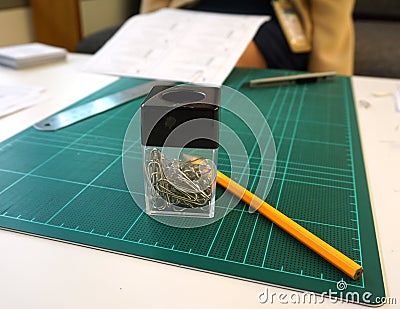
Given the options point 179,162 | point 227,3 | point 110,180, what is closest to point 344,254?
point 179,162

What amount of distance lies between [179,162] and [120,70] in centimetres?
65

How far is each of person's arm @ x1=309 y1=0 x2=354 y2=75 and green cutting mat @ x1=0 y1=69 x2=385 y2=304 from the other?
55 centimetres

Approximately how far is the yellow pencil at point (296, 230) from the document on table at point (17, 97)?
47 centimetres

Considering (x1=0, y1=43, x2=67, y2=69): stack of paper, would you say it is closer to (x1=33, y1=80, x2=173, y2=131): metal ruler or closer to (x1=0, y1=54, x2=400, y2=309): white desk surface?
(x1=33, y1=80, x2=173, y2=131): metal ruler

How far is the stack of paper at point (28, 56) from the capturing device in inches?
44.3

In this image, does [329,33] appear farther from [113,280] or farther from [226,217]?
[113,280]

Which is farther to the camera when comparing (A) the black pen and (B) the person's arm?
(B) the person's arm

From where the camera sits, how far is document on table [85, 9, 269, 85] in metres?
1.08

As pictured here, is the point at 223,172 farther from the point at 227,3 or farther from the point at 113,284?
the point at 227,3

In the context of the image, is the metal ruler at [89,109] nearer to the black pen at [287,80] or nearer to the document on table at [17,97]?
the document on table at [17,97]

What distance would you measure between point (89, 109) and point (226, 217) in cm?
44

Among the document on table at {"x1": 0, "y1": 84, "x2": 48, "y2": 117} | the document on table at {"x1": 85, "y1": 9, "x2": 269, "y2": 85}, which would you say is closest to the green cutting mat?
the document on table at {"x1": 0, "y1": 84, "x2": 48, "y2": 117}

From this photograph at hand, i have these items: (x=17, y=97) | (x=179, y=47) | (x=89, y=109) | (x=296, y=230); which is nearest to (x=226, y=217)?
(x=296, y=230)

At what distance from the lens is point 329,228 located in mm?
524
